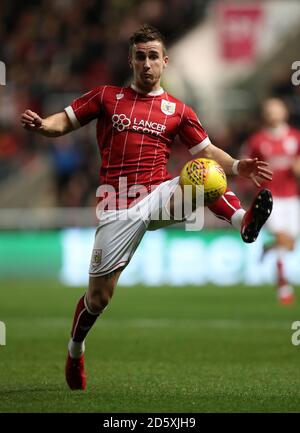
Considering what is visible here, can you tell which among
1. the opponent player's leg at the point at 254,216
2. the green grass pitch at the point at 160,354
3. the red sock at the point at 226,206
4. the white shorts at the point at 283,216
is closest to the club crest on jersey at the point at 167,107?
the red sock at the point at 226,206

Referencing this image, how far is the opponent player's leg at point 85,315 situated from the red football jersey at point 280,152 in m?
6.89

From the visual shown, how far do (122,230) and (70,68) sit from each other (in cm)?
1578

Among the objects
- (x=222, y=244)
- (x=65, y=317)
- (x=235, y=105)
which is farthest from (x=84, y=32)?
(x=65, y=317)

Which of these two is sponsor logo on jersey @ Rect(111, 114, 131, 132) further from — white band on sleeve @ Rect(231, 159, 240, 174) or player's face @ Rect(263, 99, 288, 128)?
player's face @ Rect(263, 99, 288, 128)

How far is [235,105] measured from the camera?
21109 millimetres

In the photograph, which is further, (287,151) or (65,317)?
(287,151)

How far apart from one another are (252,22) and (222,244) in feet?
17.1

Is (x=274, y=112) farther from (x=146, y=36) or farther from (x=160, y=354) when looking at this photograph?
(x=146, y=36)

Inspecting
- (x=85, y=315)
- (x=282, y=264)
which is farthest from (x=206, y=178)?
(x=282, y=264)

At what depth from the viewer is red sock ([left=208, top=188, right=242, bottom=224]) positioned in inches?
265

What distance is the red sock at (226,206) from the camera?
6.74m

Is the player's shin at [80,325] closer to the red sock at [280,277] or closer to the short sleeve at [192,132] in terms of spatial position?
the short sleeve at [192,132]
